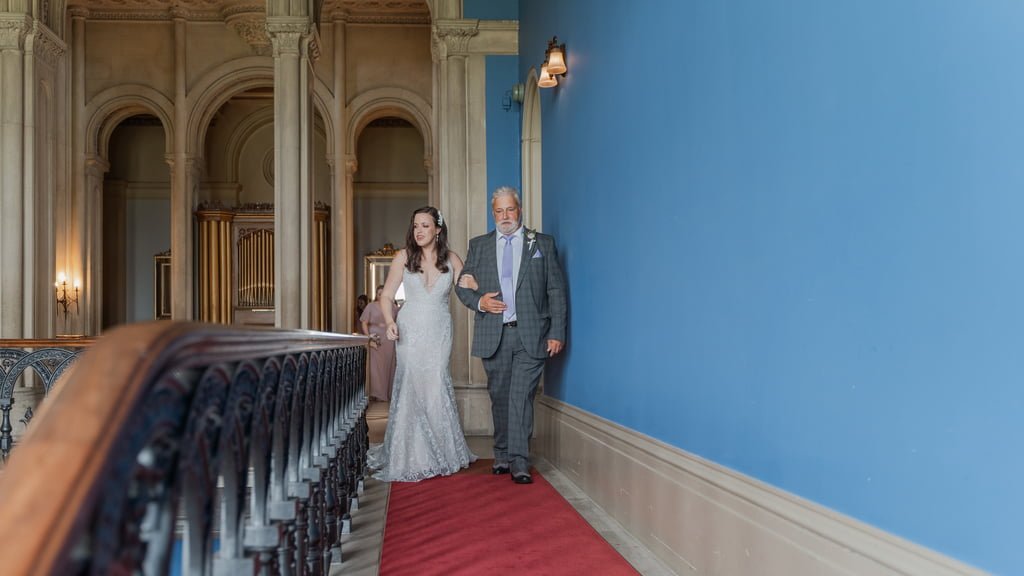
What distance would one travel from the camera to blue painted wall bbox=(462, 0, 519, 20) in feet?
27.0

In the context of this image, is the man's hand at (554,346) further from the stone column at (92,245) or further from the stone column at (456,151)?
the stone column at (92,245)

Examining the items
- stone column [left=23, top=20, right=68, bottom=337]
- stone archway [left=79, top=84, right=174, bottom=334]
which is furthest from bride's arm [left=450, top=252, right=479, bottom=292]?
stone archway [left=79, top=84, right=174, bottom=334]

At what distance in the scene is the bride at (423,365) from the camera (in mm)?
5480

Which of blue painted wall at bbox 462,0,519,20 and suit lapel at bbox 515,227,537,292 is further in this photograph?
blue painted wall at bbox 462,0,519,20

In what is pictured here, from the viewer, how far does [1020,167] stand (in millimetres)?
1483

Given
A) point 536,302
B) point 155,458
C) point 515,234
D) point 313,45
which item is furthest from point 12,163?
point 155,458

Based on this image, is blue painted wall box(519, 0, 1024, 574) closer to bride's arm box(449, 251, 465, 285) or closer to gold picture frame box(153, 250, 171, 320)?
bride's arm box(449, 251, 465, 285)

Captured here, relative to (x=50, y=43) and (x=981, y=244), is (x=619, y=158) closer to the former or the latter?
(x=981, y=244)

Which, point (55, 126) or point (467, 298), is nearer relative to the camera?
point (467, 298)

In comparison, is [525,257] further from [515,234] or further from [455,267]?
[455,267]

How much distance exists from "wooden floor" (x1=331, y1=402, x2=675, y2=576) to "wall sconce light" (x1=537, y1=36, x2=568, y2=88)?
2.66m

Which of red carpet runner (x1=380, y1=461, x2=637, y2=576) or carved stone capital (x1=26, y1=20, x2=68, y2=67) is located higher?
carved stone capital (x1=26, y1=20, x2=68, y2=67)

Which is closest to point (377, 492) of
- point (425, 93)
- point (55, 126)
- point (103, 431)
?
point (103, 431)

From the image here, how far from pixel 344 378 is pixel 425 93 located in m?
11.0
